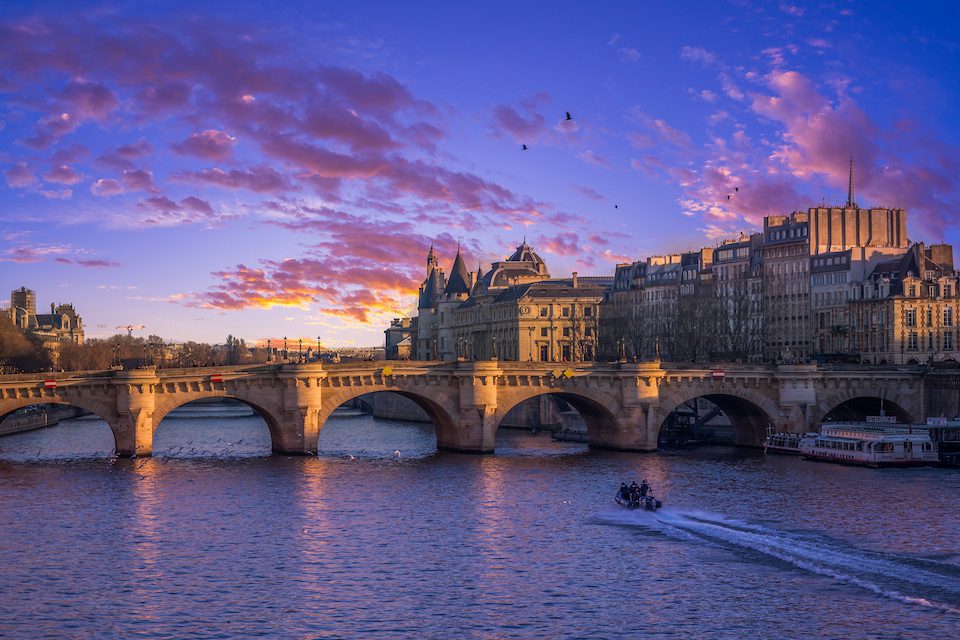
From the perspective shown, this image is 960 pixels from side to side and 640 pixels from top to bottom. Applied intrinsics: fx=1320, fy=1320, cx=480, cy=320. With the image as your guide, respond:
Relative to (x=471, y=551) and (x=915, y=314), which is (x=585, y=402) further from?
(x=471, y=551)

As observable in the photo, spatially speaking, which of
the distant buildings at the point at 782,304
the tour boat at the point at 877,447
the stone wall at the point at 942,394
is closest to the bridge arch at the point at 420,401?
the tour boat at the point at 877,447

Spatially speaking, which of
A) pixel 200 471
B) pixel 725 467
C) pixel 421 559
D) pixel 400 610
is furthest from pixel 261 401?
pixel 400 610

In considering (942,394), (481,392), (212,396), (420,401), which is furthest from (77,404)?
(942,394)

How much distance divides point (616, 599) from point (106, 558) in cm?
2257

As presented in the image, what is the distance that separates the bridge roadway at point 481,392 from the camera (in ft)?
292

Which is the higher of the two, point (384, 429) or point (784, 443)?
point (784, 443)

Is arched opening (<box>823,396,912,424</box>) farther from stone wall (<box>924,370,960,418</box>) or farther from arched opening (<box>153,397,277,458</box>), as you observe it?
arched opening (<box>153,397,277,458</box>)

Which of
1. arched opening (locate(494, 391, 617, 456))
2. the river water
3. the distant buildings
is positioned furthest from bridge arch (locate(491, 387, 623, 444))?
the distant buildings

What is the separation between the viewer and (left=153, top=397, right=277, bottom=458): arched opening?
10175cm

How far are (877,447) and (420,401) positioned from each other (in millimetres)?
33664

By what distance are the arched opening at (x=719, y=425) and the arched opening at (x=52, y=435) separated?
4534 cm

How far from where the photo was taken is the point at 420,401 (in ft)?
332

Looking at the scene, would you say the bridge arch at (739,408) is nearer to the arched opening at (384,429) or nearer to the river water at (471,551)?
the river water at (471,551)

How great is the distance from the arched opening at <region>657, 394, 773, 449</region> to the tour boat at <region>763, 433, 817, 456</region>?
2.45 metres
